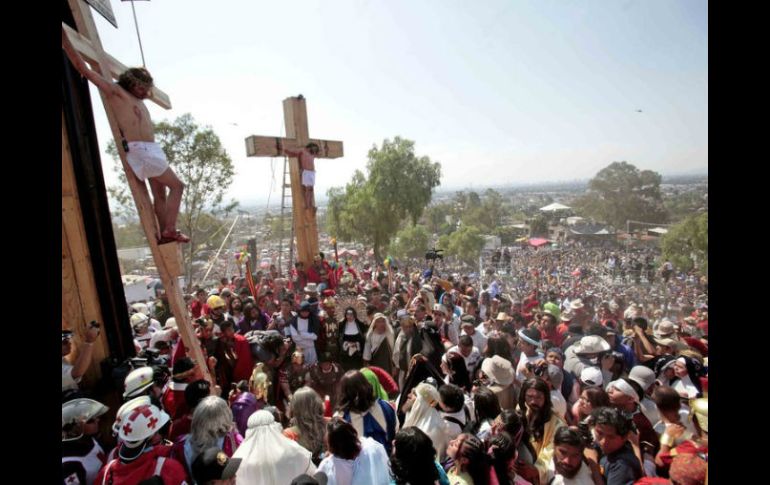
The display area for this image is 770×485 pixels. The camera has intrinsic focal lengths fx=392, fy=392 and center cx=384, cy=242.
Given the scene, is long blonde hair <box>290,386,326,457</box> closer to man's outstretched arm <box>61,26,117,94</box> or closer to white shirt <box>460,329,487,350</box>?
man's outstretched arm <box>61,26,117,94</box>

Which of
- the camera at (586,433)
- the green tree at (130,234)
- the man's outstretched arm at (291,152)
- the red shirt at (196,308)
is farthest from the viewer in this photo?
the green tree at (130,234)

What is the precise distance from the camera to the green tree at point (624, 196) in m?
25.9

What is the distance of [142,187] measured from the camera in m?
3.26

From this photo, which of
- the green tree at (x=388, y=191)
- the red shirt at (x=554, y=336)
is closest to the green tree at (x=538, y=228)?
the green tree at (x=388, y=191)

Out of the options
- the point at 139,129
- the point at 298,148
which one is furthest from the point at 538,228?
the point at 139,129

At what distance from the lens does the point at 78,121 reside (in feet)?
10.9

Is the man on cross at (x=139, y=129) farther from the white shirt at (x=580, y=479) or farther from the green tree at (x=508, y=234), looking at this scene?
the green tree at (x=508, y=234)

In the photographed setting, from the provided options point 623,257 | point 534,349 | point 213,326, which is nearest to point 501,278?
point 623,257

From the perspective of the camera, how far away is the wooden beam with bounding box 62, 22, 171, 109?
2688 mm

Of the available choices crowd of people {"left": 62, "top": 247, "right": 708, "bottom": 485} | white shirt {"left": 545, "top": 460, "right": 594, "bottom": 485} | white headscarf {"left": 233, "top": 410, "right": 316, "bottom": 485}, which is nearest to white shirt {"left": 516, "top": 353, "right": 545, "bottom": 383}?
crowd of people {"left": 62, "top": 247, "right": 708, "bottom": 485}

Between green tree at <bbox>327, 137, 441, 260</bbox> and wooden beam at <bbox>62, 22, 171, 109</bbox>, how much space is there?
847 inches

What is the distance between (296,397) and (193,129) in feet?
48.3

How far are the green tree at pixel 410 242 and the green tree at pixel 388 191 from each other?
14.1ft
